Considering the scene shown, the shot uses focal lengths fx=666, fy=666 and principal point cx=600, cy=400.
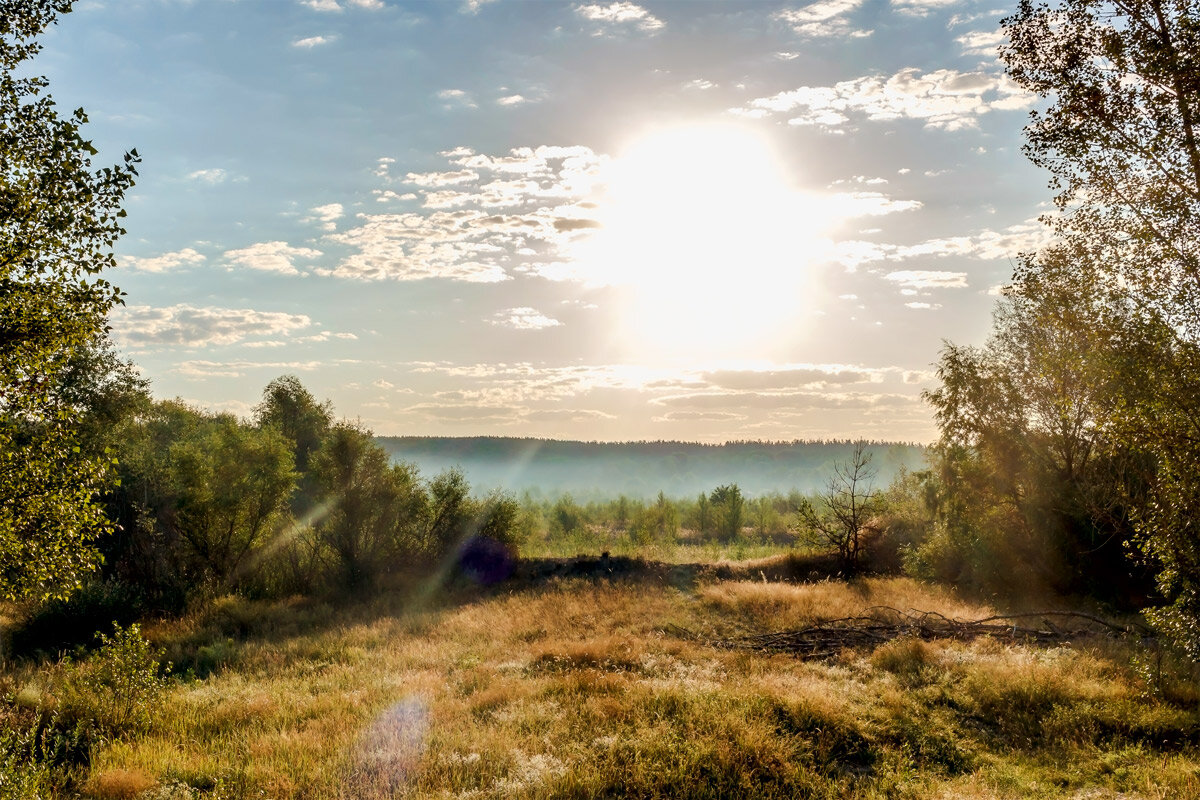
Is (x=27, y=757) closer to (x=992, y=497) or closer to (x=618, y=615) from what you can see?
(x=618, y=615)

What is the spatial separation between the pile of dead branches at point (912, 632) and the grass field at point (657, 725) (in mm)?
1120

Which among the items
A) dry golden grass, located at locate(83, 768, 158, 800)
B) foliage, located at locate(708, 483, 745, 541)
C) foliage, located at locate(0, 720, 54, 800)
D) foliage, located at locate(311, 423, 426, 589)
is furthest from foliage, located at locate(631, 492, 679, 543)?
foliage, located at locate(0, 720, 54, 800)

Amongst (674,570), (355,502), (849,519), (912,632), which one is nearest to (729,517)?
(849,519)

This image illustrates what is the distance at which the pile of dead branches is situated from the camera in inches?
683

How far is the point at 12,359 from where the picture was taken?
9.84m

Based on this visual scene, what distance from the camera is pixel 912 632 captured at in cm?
1803

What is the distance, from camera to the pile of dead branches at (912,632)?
56.9 ft

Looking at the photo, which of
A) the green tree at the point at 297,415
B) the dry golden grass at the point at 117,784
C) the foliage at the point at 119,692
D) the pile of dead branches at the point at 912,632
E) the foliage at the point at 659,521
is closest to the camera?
the dry golden grass at the point at 117,784

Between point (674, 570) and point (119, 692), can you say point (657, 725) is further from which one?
point (674, 570)

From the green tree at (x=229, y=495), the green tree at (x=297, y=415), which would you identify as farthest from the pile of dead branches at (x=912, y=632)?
the green tree at (x=297, y=415)

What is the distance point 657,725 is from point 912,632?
9.99 meters

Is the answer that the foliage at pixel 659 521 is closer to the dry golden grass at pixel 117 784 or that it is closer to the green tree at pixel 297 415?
the green tree at pixel 297 415

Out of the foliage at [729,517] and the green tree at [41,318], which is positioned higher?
the green tree at [41,318]

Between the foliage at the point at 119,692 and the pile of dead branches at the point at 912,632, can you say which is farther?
the pile of dead branches at the point at 912,632
